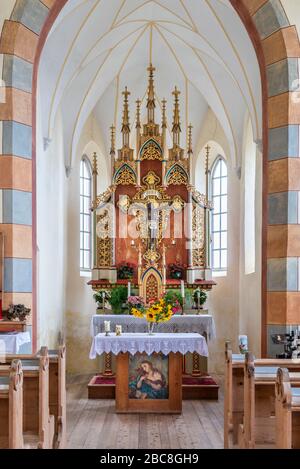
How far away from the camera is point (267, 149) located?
916 cm

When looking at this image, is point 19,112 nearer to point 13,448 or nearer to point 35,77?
point 35,77

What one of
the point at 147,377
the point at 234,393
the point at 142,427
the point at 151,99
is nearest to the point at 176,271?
the point at 151,99

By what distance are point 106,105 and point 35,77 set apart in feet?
15.9

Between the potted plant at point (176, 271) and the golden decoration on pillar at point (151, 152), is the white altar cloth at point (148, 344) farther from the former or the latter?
the golden decoration on pillar at point (151, 152)

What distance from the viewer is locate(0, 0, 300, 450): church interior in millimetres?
7133

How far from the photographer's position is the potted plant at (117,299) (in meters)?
11.6

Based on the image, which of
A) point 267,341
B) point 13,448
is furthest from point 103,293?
point 13,448

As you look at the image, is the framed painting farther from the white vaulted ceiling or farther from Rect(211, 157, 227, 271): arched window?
Rect(211, 157, 227, 271): arched window

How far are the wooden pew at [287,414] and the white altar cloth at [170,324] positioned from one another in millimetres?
6723

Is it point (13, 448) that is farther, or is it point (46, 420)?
point (46, 420)

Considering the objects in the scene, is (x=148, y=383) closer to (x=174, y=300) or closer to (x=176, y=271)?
(x=174, y=300)

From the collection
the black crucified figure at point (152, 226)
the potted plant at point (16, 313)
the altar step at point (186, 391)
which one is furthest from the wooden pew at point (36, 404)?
the black crucified figure at point (152, 226)

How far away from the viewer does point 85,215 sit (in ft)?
46.4

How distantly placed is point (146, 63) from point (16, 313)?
742cm
